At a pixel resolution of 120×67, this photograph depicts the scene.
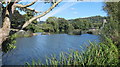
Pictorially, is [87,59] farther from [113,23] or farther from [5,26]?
[113,23]

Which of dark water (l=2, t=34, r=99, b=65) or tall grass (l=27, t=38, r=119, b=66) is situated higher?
tall grass (l=27, t=38, r=119, b=66)

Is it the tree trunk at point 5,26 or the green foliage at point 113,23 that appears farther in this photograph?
the green foliage at point 113,23

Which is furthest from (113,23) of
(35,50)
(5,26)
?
(35,50)

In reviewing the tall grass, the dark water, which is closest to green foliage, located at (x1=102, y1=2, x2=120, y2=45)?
the dark water

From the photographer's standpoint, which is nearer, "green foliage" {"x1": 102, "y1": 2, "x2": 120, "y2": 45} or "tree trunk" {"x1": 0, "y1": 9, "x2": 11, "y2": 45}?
"tree trunk" {"x1": 0, "y1": 9, "x2": 11, "y2": 45}

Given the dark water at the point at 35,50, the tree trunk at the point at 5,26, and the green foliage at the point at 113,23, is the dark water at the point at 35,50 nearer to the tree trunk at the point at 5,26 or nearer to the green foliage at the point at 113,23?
the green foliage at the point at 113,23

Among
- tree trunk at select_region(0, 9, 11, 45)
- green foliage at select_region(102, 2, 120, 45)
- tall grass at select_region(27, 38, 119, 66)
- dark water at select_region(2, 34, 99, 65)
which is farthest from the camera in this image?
dark water at select_region(2, 34, 99, 65)

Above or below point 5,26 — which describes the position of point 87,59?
below

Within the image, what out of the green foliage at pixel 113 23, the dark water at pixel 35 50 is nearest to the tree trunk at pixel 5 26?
the dark water at pixel 35 50

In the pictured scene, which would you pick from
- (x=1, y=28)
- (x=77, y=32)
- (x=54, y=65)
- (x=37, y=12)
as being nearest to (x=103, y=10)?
(x=54, y=65)

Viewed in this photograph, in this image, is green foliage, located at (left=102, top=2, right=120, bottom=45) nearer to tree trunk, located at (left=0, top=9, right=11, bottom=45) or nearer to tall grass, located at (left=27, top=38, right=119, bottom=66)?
tall grass, located at (left=27, top=38, right=119, bottom=66)

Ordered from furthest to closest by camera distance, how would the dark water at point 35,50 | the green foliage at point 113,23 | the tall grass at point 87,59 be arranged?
1. the dark water at point 35,50
2. the green foliage at point 113,23
3. the tall grass at point 87,59

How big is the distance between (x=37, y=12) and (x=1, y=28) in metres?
0.34

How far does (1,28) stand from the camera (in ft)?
3.57
